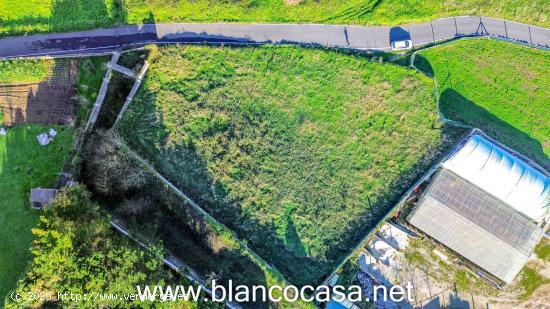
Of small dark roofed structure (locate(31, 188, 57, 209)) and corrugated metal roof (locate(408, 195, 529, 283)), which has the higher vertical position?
small dark roofed structure (locate(31, 188, 57, 209))

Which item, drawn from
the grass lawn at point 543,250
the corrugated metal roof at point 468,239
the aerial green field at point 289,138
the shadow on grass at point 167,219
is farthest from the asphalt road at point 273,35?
the grass lawn at point 543,250

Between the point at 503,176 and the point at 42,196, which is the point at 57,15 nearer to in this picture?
the point at 42,196

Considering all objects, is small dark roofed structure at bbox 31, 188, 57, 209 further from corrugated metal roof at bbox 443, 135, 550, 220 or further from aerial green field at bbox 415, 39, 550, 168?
aerial green field at bbox 415, 39, 550, 168

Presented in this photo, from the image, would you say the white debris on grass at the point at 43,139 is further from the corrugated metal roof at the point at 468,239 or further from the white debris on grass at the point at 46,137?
the corrugated metal roof at the point at 468,239

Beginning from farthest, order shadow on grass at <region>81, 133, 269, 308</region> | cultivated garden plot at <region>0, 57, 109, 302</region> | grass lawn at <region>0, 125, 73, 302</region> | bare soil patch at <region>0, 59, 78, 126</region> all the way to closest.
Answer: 1. bare soil patch at <region>0, 59, 78, 126</region>
2. shadow on grass at <region>81, 133, 269, 308</region>
3. cultivated garden plot at <region>0, 57, 109, 302</region>
4. grass lawn at <region>0, 125, 73, 302</region>

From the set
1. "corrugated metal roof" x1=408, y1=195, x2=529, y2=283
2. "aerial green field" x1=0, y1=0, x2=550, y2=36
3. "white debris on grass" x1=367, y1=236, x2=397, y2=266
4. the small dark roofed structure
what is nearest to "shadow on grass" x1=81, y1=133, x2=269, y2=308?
the small dark roofed structure

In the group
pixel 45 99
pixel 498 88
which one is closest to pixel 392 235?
pixel 498 88
